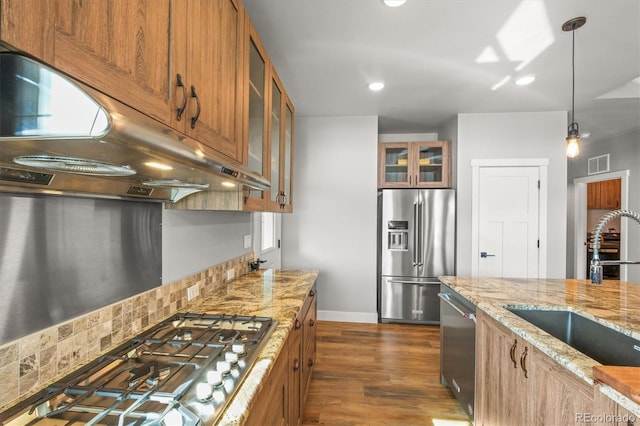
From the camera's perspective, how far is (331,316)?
381 centimetres

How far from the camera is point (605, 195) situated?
5.51 metres

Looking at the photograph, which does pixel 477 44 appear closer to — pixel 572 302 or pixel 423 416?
pixel 572 302

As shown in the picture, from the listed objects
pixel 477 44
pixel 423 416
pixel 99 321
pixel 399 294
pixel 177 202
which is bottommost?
pixel 423 416

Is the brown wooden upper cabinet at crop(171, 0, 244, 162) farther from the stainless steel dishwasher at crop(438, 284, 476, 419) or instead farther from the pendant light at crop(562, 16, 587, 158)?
the pendant light at crop(562, 16, 587, 158)

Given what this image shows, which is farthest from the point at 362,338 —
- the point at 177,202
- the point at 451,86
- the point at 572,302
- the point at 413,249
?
the point at 451,86

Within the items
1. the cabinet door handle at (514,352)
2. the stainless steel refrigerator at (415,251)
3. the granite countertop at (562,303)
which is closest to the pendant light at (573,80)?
the granite countertop at (562,303)

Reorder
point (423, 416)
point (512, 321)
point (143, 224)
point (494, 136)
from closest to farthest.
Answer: point (143, 224)
point (512, 321)
point (423, 416)
point (494, 136)

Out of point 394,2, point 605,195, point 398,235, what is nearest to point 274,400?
point 394,2

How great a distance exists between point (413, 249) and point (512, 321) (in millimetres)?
2337

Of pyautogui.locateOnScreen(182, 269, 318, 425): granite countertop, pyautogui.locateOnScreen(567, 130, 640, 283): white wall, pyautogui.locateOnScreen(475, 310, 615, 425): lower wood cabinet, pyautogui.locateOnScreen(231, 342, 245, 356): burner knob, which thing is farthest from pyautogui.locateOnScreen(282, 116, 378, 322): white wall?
pyautogui.locateOnScreen(567, 130, 640, 283): white wall

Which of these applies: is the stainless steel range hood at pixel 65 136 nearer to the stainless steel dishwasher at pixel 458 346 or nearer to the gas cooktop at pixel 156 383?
the gas cooktop at pixel 156 383

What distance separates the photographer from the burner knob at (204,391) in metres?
0.73

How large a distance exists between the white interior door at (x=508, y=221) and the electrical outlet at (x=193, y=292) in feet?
10.8

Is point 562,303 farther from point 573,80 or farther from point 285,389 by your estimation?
point 573,80
